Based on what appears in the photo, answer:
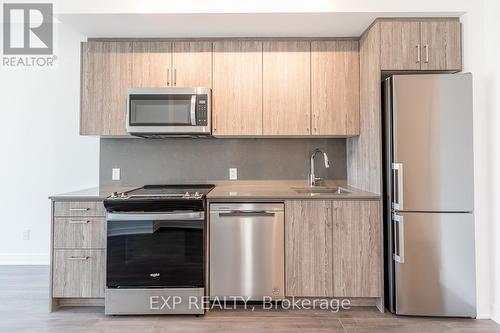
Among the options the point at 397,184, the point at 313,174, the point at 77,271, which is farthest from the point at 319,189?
the point at 77,271

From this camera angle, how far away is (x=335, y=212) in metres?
2.44

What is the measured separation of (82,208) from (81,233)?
19cm

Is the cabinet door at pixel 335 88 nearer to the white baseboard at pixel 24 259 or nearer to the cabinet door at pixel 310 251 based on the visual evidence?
the cabinet door at pixel 310 251

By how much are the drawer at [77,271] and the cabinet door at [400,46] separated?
2651 millimetres

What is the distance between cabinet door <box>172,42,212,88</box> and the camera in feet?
9.32

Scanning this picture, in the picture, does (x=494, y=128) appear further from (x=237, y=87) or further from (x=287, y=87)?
(x=237, y=87)

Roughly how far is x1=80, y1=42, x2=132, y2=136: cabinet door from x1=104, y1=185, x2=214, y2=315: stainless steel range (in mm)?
884

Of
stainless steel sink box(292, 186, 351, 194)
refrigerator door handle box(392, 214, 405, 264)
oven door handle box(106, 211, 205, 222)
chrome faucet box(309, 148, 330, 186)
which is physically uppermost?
chrome faucet box(309, 148, 330, 186)

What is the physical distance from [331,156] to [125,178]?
208 centimetres

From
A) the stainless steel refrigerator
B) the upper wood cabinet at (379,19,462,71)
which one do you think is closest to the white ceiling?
the upper wood cabinet at (379,19,462,71)

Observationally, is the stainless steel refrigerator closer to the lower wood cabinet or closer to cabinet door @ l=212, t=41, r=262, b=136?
the lower wood cabinet

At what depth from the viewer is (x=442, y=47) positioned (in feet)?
7.96

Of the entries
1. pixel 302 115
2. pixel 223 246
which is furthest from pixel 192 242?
A: pixel 302 115

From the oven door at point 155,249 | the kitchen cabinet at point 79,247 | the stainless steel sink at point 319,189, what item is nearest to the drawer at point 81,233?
the kitchen cabinet at point 79,247
